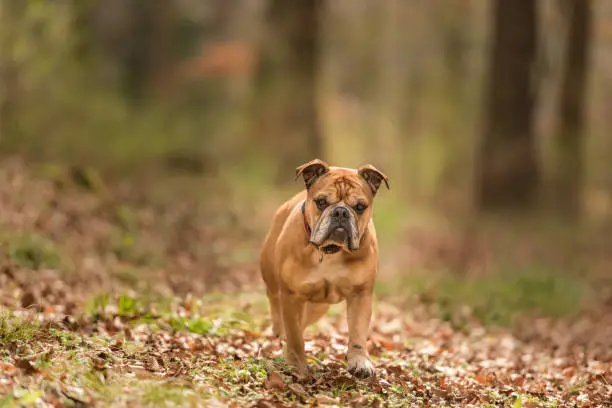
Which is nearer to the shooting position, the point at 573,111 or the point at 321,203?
the point at 321,203

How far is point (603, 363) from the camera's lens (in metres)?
8.07

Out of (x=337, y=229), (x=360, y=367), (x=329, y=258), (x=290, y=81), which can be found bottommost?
(x=360, y=367)

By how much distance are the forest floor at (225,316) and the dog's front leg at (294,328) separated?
0.37 feet

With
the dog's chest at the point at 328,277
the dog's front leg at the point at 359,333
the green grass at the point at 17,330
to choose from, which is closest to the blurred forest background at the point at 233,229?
the green grass at the point at 17,330

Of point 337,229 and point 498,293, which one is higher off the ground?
point 337,229

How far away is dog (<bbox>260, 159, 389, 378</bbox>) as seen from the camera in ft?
19.5

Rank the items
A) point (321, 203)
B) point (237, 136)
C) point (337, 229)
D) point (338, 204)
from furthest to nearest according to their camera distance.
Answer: point (237, 136)
point (321, 203)
point (338, 204)
point (337, 229)

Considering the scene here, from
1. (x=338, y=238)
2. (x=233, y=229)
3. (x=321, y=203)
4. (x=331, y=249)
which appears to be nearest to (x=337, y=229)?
(x=338, y=238)

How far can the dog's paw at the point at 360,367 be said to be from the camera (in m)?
6.15

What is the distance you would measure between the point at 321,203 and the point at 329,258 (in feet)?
1.36

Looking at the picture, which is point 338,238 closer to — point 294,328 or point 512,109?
point 294,328

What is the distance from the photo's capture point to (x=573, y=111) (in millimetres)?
20562

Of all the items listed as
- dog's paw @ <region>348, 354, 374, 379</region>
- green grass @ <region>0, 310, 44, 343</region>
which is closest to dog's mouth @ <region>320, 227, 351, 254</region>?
dog's paw @ <region>348, 354, 374, 379</region>

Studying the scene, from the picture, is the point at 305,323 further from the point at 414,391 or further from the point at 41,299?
the point at 41,299
